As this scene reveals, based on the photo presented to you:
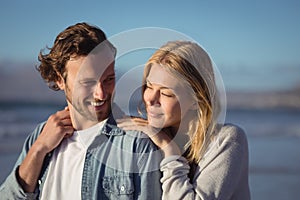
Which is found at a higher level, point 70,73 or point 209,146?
point 70,73

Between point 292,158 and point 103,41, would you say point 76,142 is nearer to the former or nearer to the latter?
point 103,41

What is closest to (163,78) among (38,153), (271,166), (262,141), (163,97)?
(163,97)

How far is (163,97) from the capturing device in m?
1.45

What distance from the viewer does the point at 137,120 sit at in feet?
4.88

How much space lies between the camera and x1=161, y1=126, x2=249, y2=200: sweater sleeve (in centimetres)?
142

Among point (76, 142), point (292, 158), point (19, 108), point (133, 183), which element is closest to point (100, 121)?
point (76, 142)

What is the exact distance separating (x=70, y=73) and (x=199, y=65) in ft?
1.19

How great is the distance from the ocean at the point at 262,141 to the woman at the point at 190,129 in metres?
2.59

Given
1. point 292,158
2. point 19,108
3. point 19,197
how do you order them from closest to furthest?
point 19,197 → point 292,158 → point 19,108

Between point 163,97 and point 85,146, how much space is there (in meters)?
0.27

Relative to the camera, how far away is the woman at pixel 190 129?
145 cm

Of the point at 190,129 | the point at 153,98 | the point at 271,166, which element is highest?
the point at 153,98

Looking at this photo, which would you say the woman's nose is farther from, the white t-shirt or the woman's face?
the white t-shirt

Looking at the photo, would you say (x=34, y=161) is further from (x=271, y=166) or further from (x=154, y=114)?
(x=271, y=166)
